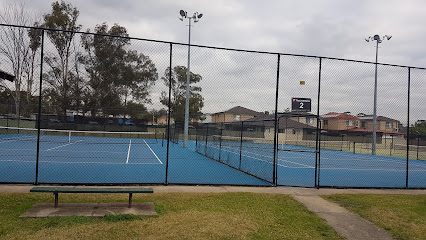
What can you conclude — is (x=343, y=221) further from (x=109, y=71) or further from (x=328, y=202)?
(x=109, y=71)

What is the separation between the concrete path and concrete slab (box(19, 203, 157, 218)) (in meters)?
1.61

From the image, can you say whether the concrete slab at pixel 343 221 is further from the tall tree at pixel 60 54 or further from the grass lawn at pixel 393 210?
the tall tree at pixel 60 54

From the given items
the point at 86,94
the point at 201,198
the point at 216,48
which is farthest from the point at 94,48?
the point at 201,198

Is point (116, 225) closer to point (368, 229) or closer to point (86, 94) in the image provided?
point (368, 229)

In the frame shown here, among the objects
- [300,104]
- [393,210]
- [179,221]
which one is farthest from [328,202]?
[179,221]

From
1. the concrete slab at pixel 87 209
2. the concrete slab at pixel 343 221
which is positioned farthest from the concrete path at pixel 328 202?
the concrete slab at pixel 87 209

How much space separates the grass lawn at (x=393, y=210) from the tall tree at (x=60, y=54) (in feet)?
47.7

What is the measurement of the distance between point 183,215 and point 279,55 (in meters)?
5.62

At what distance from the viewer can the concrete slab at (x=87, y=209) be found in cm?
585

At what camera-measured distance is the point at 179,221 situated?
5742 millimetres

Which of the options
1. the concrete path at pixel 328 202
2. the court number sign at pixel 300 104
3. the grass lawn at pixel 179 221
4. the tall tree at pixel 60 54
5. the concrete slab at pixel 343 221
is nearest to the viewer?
the grass lawn at pixel 179 221

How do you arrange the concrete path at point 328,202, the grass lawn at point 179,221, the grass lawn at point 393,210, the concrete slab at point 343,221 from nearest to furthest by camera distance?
1. the grass lawn at point 179,221
2. the concrete slab at point 343,221
3. the concrete path at point 328,202
4. the grass lawn at point 393,210

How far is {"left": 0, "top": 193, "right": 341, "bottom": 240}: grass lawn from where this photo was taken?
505 centimetres

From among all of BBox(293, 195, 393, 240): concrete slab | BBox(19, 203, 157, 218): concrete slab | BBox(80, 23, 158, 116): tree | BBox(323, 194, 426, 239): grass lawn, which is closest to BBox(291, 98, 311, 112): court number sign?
BBox(323, 194, 426, 239): grass lawn
